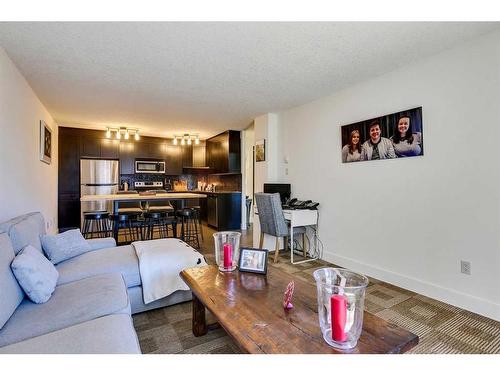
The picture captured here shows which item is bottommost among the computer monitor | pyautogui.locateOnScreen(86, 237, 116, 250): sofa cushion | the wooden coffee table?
the wooden coffee table

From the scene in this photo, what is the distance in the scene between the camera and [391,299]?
2475mm

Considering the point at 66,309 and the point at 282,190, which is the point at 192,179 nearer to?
the point at 282,190

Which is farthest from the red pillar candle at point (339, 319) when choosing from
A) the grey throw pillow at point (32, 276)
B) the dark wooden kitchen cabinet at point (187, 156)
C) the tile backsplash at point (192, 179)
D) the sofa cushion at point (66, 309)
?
the dark wooden kitchen cabinet at point (187, 156)

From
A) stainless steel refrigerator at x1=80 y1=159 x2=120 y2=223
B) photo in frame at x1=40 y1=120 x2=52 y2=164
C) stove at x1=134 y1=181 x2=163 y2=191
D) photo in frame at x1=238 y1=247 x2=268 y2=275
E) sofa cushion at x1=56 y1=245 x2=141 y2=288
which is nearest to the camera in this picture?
photo in frame at x1=238 y1=247 x2=268 y2=275

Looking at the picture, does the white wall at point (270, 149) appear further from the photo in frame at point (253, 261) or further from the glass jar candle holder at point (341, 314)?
the glass jar candle holder at point (341, 314)

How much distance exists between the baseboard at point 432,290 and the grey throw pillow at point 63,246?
3.05 m

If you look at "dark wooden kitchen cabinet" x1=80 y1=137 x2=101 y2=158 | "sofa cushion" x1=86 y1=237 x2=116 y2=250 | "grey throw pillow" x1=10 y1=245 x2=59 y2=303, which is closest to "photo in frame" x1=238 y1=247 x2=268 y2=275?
"grey throw pillow" x1=10 y1=245 x2=59 y2=303

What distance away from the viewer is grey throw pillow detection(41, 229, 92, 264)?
7.27 feet

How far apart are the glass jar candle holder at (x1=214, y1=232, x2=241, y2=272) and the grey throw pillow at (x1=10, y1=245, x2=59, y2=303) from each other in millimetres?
1089

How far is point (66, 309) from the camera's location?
1.46m

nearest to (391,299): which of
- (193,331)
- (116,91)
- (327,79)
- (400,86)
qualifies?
(193,331)

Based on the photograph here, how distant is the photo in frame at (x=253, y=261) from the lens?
1866 mm

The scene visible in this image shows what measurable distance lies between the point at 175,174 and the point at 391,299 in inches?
233

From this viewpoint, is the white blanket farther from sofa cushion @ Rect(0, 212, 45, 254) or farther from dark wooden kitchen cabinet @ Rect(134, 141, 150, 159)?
dark wooden kitchen cabinet @ Rect(134, 141, 150, 159)
